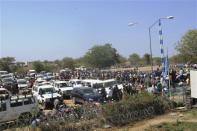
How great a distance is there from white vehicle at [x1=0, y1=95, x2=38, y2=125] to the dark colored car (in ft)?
24.2

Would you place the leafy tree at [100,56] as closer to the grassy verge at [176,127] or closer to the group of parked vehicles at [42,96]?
the group of parked vehicles at [42,96]

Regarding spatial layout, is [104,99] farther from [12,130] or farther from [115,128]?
[12,130]

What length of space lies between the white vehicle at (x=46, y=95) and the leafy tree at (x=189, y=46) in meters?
45.7

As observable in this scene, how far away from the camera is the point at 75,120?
23.2 meters

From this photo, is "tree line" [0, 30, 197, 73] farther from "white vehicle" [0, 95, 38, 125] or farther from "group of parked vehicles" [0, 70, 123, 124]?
"white vehicle" [0, 95, 38, 125]

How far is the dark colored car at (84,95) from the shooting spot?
111ft

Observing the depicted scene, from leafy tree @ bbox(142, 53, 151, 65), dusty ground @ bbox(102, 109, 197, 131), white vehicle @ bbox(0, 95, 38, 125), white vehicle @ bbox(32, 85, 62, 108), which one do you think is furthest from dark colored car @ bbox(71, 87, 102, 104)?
leafy tree @ bbox(142, 53, 151, 65)

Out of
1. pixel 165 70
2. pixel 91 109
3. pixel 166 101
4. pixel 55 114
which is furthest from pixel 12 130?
pixel 165 70

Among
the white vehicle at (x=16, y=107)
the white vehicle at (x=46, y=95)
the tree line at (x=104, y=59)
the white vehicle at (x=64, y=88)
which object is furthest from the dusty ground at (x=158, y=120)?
the tree line at (x=104, y=59)

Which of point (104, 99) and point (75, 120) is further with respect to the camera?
point (104, 99)

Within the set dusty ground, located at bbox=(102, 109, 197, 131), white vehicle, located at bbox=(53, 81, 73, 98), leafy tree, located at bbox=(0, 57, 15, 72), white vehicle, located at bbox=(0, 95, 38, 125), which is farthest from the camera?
leafy tree, located at bbox=(0, 57, 15, 72)

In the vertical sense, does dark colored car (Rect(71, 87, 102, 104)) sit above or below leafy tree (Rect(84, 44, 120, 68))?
below

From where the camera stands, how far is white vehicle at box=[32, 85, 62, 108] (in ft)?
106

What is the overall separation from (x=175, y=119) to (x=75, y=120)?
19.9ft
